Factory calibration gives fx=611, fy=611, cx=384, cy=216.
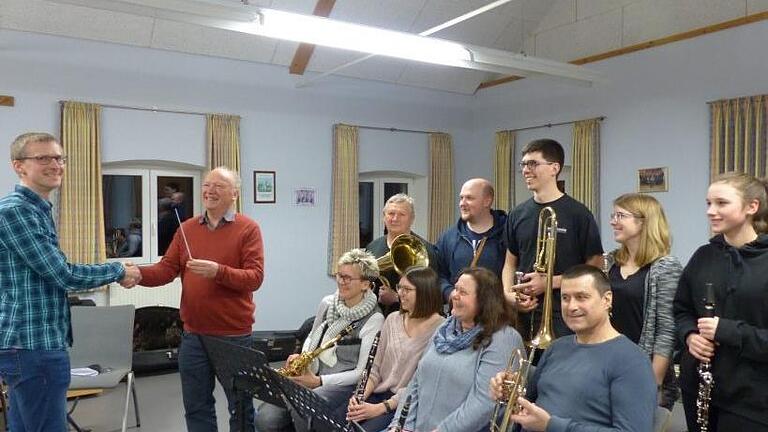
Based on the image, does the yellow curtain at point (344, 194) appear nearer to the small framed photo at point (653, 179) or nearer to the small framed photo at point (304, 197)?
the small framed photo at point (304, 197)

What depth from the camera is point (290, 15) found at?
4406 millimetres

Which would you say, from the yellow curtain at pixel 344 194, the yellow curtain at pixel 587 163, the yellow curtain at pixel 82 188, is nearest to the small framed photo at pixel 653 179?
the yellow curtain at pixel 587 163

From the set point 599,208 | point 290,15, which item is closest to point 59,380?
point 290,15

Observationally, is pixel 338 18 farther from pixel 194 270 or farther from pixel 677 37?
pixel 194 270

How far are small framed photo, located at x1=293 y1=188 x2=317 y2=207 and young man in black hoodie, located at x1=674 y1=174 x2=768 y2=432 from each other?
217 inches

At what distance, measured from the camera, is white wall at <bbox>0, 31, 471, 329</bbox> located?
19.2 ft

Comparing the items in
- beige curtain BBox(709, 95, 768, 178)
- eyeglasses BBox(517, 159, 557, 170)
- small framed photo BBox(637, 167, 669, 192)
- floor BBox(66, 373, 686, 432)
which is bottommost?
floor BBox(66, 373, 686, 432)

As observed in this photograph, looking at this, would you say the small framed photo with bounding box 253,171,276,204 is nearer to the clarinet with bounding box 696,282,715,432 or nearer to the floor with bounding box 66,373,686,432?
the floor with bounding box 66,373,686,432

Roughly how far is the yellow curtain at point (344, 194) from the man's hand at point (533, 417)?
5527mm

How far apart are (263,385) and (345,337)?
2.36 feet

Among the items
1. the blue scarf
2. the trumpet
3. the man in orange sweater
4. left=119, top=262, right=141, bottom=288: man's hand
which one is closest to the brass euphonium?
the blue scarf

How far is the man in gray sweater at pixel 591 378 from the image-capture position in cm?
196

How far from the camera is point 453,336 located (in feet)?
→ 8.80

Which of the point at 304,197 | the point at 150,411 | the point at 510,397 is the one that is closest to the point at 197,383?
the point at 510,397
